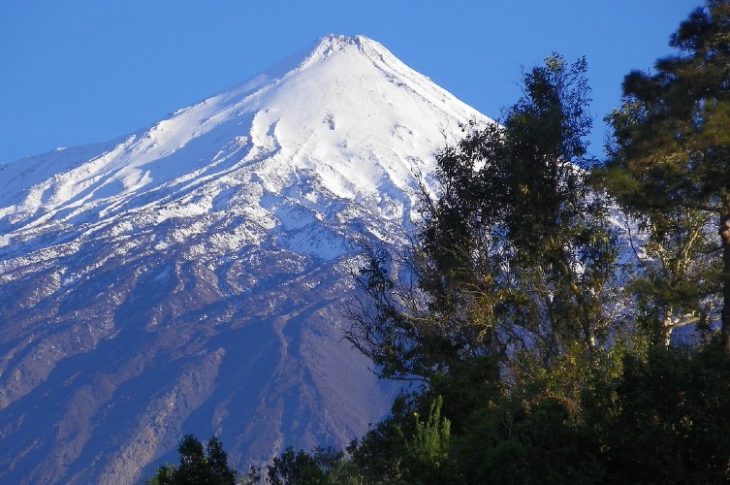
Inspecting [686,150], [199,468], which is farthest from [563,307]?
[199,468]

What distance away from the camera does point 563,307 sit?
2048 centimetres

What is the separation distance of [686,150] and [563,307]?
138 inches

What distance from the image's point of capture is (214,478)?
1669 cm

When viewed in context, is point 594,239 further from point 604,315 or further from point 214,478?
point 214,478

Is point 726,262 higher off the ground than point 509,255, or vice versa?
point 509,255

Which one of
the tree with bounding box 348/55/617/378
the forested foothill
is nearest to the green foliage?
the forested foothill

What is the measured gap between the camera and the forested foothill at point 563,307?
12.9 m

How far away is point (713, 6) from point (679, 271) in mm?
4104

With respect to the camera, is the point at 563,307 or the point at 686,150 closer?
the point at 686,150

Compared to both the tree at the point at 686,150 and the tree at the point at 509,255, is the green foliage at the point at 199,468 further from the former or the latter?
the tree at the point at 686,150

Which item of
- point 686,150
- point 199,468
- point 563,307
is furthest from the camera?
point 563,307

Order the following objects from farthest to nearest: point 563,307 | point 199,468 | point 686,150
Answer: point 563,307 → point 686,150 → point 199,468

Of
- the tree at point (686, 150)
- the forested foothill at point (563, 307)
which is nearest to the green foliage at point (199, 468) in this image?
the forested foothill at point (563, 307)

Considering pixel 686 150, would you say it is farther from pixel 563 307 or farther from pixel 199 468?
pixel 199 468
